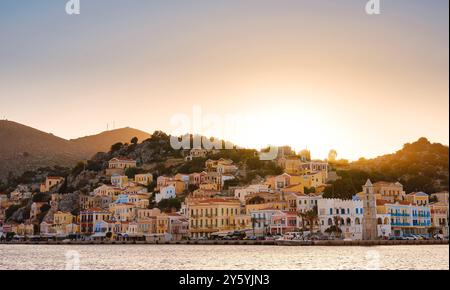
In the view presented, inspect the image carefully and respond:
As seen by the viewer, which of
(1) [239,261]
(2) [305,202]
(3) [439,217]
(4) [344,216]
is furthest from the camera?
(3) [439,217]

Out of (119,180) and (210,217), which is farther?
(119,180)

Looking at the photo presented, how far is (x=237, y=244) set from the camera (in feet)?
111

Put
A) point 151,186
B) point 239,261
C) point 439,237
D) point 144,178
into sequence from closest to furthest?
point 239,261
point 439,237
point 151,186
point 144,178

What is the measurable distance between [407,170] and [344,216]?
766 inches

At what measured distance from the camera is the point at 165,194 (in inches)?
1677

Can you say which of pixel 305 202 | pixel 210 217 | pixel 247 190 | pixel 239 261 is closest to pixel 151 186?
pixel 247 190

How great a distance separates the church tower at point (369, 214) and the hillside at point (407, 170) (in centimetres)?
499

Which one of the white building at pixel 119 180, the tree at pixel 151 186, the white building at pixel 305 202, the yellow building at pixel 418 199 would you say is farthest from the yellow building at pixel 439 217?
the white building at pixel 119 180

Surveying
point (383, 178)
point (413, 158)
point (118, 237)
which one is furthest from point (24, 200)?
point (413, 158)

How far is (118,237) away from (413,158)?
27.7 meters

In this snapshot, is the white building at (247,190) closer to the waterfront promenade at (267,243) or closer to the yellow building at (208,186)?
the yellow building at (208,186)

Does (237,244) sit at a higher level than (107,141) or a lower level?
lower

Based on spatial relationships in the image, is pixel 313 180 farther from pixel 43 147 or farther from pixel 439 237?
pixel 43 147
